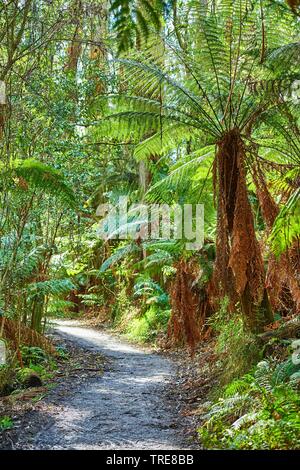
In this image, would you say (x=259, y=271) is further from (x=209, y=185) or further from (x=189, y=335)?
(x=189, y=335)

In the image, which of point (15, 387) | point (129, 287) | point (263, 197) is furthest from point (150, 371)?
point (129, 287)

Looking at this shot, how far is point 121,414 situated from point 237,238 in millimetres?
2148

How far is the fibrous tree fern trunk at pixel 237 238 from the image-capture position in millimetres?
5438

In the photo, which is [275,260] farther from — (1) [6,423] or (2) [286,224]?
(1) [6,423]

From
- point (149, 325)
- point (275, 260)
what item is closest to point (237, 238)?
point (275, 260)

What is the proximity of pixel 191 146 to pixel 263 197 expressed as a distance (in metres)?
5.59

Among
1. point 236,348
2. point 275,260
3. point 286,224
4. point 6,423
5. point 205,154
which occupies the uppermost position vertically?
point 205,154

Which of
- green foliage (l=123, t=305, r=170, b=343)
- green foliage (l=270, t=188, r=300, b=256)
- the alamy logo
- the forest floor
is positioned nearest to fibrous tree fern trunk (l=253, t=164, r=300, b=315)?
green foliage (l=270, t=188, r=300, b=256)

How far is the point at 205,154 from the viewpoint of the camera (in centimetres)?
649

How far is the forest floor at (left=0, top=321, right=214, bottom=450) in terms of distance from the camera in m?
4.25

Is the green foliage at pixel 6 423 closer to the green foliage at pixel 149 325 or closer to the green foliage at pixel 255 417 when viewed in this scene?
the green foliage at pixel 255 417

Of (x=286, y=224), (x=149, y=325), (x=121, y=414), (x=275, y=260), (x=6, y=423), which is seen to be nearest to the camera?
→ (x=6, y=423)

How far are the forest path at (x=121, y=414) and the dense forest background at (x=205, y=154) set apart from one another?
0.45 meters

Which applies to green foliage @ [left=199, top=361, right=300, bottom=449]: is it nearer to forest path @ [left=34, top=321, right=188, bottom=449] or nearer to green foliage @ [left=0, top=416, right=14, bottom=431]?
forest path @ [left=34, top=321, right=188, bottom=449]
